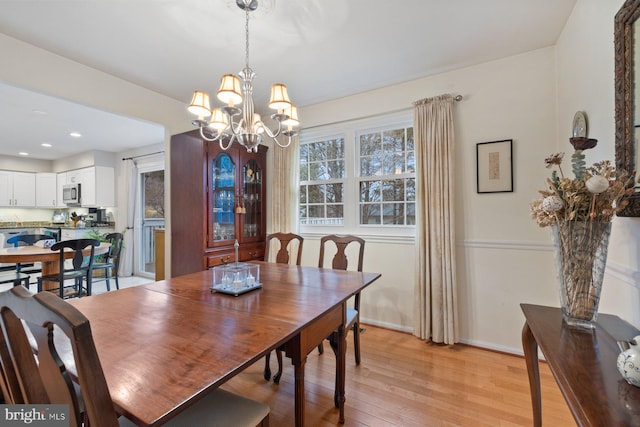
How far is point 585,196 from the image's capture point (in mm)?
1017

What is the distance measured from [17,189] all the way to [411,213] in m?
7.66

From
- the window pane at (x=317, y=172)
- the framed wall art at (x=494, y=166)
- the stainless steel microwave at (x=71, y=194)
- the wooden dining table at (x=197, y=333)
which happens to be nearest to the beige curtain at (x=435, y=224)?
the framed wall art at (x=494, y=166)

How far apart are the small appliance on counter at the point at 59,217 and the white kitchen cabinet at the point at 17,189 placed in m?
0.47

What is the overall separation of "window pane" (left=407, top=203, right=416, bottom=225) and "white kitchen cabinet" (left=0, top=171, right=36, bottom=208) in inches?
298

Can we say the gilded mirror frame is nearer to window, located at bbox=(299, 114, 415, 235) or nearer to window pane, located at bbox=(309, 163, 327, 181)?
window, located at bbox=(299, 114, 415, 235)

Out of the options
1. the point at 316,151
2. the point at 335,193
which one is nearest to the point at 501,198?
the point at 335,193

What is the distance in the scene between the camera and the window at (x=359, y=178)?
2.91 meters

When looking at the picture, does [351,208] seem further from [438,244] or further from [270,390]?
[270,390]

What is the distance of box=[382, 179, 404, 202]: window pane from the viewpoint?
293cm

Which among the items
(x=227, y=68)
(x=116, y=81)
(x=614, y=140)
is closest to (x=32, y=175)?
(x=116, y=81)

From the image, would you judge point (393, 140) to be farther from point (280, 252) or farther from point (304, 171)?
point (280, 252)

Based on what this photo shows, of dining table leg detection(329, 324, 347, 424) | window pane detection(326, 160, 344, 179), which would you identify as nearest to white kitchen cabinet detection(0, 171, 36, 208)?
window pane detection(326, 160, 344, 179)

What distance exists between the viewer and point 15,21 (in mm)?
1854

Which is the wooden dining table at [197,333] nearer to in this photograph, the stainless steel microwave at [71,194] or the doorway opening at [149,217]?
the doorway opening at [149,217]
